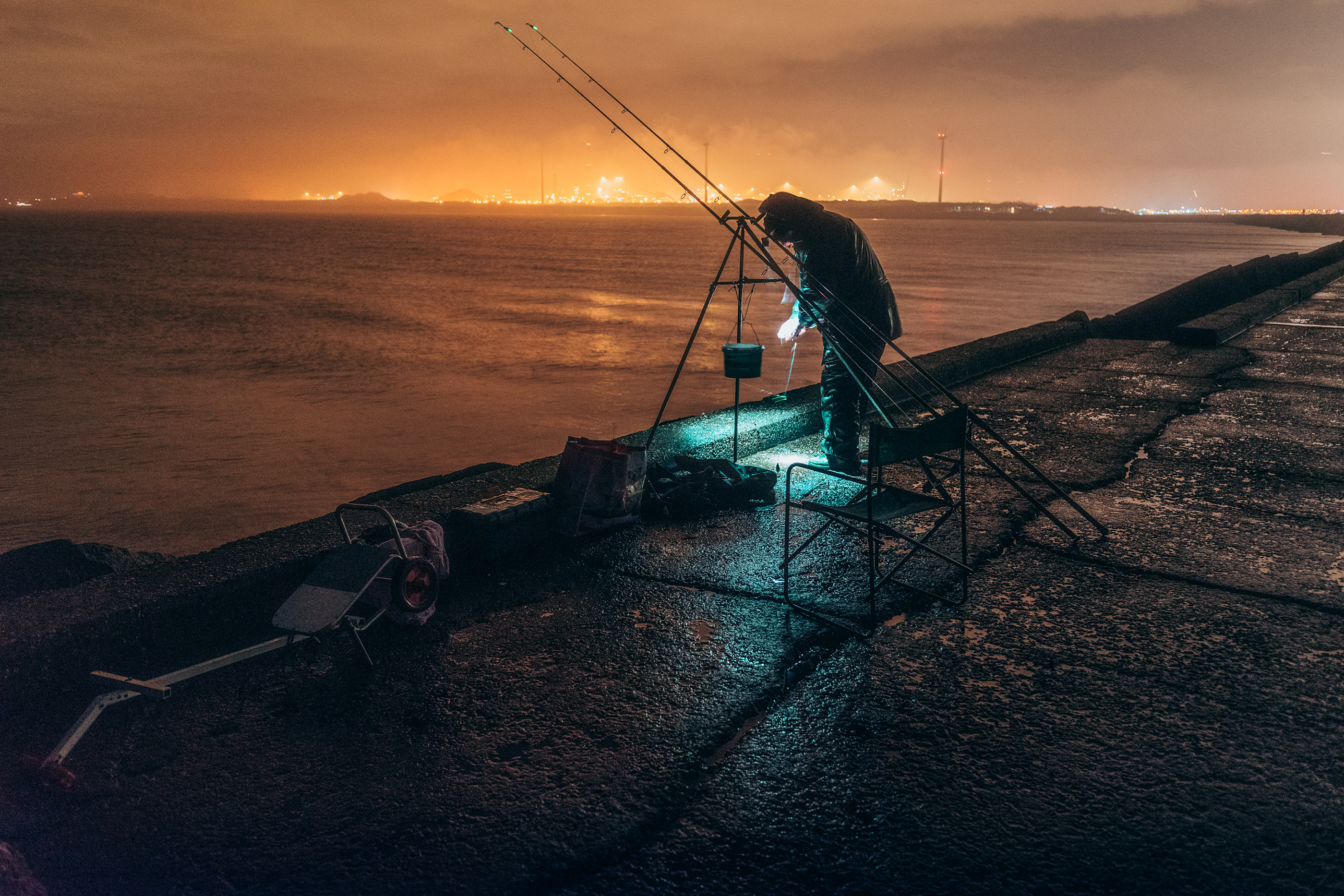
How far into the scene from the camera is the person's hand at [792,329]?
517 centimetres

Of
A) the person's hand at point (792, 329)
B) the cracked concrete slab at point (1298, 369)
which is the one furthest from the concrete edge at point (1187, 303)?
the person's hand at point (792, 329)

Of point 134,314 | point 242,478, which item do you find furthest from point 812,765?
point 134,314

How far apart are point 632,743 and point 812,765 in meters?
0.57

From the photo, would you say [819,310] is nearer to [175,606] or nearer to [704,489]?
[704,489]

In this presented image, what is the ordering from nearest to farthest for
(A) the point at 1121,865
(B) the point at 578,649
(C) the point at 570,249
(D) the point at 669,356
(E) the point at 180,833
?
1. (A) the point at 1121,865
2. (E) the point at 180,833
3. (B) the point at 578,649
4. (D) the point at 669,356
5. (C) the point at 570,249

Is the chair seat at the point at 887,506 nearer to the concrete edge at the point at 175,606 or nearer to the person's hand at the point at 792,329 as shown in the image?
the person's hand at the point at 792,329

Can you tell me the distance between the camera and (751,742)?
2668mm

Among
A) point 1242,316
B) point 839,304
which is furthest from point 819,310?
point 1242,316

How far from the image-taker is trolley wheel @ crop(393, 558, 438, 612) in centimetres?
333

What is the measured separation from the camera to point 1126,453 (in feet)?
19.4

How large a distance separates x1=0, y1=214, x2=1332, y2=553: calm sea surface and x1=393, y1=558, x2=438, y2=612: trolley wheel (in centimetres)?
291

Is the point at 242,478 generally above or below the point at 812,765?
below

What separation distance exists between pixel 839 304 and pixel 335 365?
17.1m

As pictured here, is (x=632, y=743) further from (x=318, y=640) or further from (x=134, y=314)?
(x=134, y=314)
